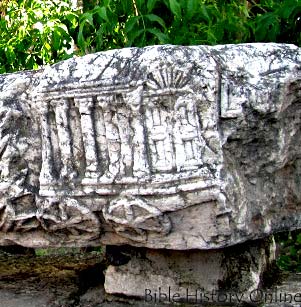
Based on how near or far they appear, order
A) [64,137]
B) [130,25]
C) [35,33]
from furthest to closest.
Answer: [35,33] < [130,25] < [64,137]

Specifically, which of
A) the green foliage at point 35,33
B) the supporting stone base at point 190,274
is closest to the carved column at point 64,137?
the supporting stone base at point 190,274

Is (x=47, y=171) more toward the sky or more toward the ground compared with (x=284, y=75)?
more toward the ground

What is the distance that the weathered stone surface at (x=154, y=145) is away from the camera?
7.51ft

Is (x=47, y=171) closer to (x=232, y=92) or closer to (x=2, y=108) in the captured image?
(x=2, y=108)

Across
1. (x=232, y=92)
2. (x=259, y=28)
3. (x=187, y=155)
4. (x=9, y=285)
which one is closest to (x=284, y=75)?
(x=232, y=92)

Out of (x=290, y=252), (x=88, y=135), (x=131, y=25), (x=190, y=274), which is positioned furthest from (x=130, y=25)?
(x=290, y=252)

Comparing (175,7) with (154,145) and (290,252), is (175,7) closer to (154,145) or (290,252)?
(154,145)

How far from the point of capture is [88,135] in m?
2.39

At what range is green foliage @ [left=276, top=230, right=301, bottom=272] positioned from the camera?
373 cm

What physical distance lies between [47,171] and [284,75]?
886 millimetres

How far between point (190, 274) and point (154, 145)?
22.1 inches

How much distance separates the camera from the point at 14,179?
8.21 ft

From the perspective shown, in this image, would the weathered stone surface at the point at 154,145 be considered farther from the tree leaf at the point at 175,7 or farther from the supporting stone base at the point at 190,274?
the tree leaf at the point at 175,7

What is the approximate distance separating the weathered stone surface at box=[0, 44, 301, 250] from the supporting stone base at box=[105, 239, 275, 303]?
0.17 metres
